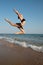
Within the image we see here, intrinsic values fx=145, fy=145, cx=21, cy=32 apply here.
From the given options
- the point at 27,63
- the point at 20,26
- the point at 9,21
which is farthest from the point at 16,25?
the point at 27,63

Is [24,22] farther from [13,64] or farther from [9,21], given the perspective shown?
[13,64]

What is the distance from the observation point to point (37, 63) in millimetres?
7125

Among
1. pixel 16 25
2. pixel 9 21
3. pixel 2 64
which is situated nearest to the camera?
pixel 2 64

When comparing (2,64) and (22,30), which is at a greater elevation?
(2,64)

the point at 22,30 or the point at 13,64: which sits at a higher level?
the point at 13,64

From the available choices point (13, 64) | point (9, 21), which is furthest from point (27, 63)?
point (9, 21)

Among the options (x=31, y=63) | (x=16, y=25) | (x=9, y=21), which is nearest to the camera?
(x=31, y=63)

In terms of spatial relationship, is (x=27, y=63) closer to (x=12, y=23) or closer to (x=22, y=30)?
(x=12, y=23)

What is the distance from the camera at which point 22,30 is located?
2131 centimetres

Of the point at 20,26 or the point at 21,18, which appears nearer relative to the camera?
the point at 21,18

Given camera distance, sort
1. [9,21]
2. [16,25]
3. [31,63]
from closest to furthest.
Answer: [31,63] → [9,21] → [16,25]

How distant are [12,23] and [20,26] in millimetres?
1726

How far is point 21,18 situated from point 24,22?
0.81 m

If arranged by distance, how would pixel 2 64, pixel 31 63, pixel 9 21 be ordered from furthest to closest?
pixel 9 21 → pixel 31 63 → pixel 2 64
